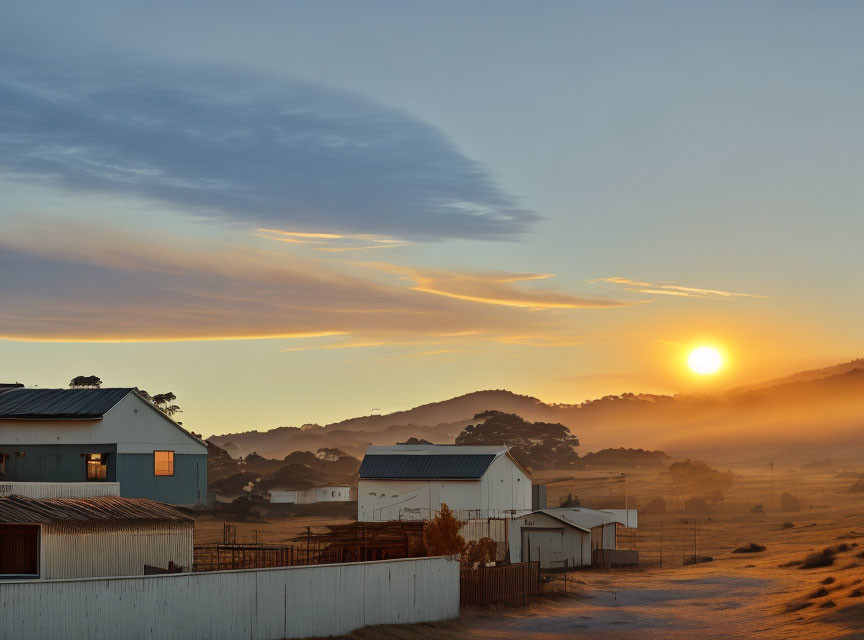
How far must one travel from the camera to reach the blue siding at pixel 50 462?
5869 centimetres

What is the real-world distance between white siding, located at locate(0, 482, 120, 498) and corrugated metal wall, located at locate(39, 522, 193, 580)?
3621 mm

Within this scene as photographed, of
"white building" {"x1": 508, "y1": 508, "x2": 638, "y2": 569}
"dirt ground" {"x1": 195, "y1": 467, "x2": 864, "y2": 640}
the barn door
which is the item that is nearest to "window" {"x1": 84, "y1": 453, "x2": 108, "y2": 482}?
the barn door

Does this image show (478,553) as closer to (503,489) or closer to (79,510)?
(79,510)

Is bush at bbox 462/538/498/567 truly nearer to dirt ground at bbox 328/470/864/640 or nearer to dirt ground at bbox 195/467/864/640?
dirt ground at bbox 195/467/864/640

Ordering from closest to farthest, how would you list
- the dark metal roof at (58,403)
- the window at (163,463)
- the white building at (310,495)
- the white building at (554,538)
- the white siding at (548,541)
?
the dark metal roof at (58,403) < the window at (163,463) < the white siding at (548,541) < the white building at (554,538) < the white building at (310,495)

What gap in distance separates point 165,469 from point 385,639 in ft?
77.5

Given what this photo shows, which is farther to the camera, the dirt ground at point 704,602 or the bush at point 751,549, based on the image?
the bush at point 751,549

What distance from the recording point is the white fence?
33188mm

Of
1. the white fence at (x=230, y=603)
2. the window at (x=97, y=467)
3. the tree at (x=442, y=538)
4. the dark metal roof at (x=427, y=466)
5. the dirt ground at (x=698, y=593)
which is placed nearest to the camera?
the white fence at (x=230, y=603)

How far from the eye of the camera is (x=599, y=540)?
84.6 metres

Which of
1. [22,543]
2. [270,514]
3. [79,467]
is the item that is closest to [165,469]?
[79,467]

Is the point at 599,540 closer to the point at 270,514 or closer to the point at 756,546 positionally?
the point at 756,546

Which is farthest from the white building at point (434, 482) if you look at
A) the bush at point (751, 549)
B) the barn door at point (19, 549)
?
the barn door at point (19, 549)

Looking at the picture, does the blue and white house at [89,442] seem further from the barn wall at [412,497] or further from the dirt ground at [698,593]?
the barn wall at [412,497]
